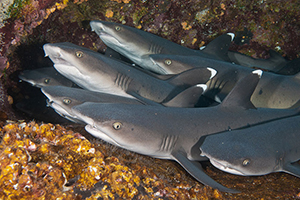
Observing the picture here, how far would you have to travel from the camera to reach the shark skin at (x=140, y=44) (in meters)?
3.81

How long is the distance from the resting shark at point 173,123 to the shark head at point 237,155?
0.22 m

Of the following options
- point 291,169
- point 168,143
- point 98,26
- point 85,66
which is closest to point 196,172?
point 168,143

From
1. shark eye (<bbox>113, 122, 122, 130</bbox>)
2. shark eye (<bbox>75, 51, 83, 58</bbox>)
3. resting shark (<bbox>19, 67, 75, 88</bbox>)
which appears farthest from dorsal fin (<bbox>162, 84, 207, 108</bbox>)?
resting shark (<bbox>19, 67, 75, 88</bbox>)

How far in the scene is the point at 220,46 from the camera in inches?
173

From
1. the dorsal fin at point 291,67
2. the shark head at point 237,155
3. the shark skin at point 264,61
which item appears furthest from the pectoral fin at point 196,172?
the dorsal fin at point 291,67

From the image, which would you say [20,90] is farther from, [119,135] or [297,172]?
[297,172]

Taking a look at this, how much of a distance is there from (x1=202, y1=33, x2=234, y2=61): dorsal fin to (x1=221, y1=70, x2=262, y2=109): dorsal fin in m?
1.74

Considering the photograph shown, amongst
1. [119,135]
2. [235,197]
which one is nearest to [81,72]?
[119,135]

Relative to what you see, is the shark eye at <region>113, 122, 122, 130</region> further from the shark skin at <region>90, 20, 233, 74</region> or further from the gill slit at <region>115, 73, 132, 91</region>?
the shark skin at <region>90, 20, 233, 74</region>

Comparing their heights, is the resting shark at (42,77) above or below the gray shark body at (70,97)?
below

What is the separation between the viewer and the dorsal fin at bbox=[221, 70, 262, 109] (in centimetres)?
274

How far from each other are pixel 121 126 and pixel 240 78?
245 centimetres

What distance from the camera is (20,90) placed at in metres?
4.01

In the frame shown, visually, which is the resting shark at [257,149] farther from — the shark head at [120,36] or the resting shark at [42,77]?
the resting shark at [42,77]
